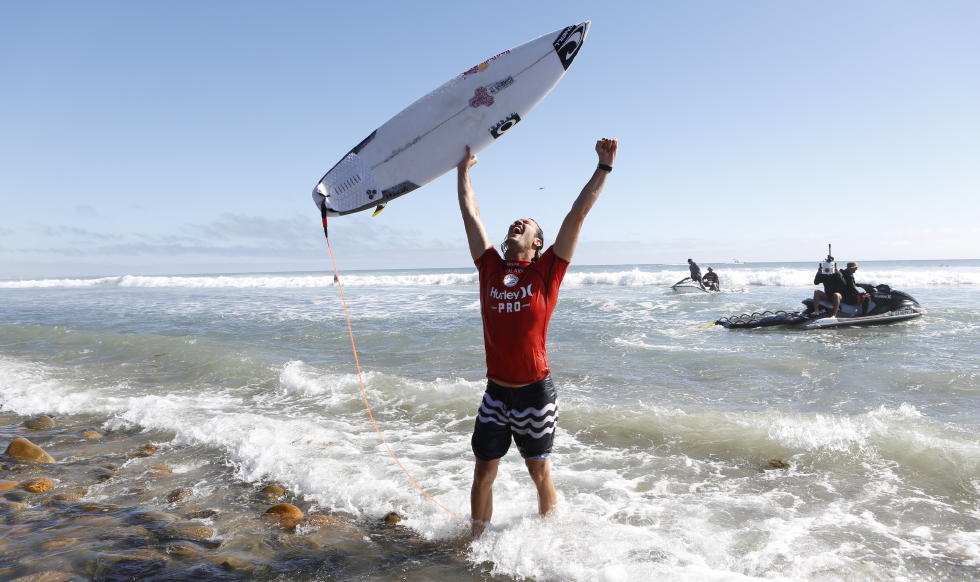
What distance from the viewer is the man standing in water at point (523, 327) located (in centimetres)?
315

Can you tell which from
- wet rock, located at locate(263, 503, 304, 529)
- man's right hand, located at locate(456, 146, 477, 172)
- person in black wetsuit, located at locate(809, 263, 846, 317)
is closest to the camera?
wet rock, located at locate(263, 503, 304, 529)

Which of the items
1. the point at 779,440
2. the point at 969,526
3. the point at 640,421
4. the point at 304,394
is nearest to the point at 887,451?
the point at 779,440

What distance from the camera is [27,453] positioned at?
525cm

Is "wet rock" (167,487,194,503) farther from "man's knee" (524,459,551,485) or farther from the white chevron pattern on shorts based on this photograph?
"man's knee" (524,459,551,485)

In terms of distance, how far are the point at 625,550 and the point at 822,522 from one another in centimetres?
163

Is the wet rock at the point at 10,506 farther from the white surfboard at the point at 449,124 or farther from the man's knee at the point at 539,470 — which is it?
the man's knee at the point at 539,470

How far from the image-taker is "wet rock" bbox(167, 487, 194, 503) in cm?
432

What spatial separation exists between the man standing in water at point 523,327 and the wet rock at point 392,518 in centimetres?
96

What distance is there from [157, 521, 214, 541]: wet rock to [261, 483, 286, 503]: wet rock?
577mm

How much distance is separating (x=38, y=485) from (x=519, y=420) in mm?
4113

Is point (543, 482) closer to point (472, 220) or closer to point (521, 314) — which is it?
point (521, 314)

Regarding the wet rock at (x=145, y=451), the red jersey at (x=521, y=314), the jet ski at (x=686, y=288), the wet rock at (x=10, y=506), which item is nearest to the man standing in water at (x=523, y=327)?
the red jersey at (x=521, y=314)

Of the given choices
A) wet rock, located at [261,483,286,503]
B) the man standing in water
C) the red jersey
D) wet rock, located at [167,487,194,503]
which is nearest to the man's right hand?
the man standing in water

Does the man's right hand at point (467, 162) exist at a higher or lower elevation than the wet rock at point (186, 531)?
higher
